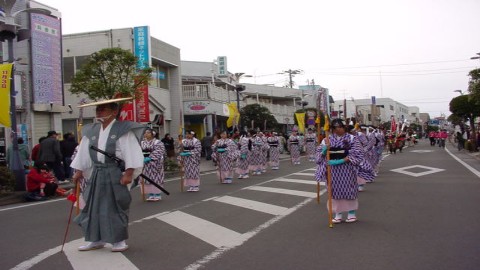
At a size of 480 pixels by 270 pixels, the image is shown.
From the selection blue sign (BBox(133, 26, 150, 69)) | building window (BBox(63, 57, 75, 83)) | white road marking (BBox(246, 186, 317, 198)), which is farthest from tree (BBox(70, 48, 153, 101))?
building window (BBox(63, 57, 75, 83))

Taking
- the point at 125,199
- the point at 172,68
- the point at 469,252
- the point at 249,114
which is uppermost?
the point at 172,68

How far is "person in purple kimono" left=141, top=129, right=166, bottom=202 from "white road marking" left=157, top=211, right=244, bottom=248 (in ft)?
7.81

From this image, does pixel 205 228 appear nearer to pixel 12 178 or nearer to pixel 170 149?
pixel 12 178

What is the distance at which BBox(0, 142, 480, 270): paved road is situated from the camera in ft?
18.3

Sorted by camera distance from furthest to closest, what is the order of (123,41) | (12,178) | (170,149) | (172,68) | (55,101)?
(172,68), (123,41), (170,149), (55,101), (12,178)

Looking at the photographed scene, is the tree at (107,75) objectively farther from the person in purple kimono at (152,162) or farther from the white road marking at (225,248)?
the white road marking at (225,248)

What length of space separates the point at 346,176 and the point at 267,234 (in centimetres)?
169

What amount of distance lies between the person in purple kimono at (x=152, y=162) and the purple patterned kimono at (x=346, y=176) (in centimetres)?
488

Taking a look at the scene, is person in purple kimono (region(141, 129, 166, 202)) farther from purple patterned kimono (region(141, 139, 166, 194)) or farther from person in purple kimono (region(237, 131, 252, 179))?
person in purple kimono (region(237, 131, 252, 179))

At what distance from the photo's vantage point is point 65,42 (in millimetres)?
26625

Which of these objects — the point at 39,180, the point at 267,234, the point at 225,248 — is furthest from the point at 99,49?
the point at 225,248

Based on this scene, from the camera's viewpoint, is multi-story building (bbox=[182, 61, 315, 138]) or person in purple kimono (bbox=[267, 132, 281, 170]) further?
multi-story building (bbox=[182, 61, 315, 138])

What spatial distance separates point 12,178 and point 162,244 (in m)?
8.58

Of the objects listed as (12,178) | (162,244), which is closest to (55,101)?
(12,178)
